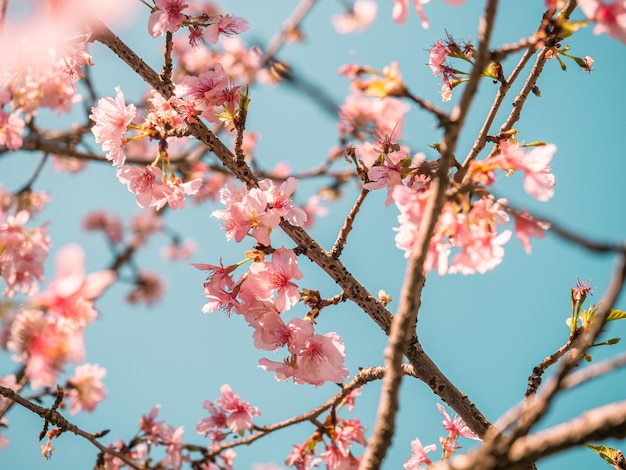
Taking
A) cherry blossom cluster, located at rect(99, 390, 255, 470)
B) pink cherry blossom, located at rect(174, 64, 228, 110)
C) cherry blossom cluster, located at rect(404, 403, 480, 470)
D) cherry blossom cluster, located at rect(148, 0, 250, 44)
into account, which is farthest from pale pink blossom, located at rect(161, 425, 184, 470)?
cherry blossom cluster, located at rect(148, 0, 250, 44)

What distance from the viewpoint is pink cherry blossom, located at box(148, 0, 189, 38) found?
231cm

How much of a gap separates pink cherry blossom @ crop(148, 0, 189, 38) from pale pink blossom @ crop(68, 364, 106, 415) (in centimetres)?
278

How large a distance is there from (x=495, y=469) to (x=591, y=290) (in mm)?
1800

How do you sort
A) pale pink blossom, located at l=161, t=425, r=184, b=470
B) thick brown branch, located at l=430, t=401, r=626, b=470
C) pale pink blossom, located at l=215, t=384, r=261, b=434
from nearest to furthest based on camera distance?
thick brown branch, located at l=430, t=401, r=626, b=470, pale pink blossom, located at l=215, t=384, r=261, b=434, pale pink blossom, located at l=161, t=425, r=184, b=470

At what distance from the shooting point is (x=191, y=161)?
536 cm

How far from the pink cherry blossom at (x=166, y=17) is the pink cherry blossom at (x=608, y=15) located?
172 centimetres

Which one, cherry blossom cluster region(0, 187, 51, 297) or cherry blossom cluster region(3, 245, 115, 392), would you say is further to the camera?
cherry blossom cluster region(0, 187, 51, 297)

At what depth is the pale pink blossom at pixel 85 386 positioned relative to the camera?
382 cm

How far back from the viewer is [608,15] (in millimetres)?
1396

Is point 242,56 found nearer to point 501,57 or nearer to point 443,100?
point 443,100

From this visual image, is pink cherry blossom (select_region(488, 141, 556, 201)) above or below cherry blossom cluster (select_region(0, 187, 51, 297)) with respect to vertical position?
below

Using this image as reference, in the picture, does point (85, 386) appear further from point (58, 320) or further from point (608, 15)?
point (608, 15)

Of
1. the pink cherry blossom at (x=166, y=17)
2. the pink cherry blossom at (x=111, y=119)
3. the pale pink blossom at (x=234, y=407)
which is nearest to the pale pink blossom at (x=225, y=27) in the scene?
the pink cherry blossom at (x=166, y=17)

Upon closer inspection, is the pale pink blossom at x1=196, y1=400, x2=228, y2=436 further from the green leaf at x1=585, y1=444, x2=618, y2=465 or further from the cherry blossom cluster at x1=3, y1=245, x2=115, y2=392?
the green leaf at x1=585, y1=444, x2=618, y2=465
